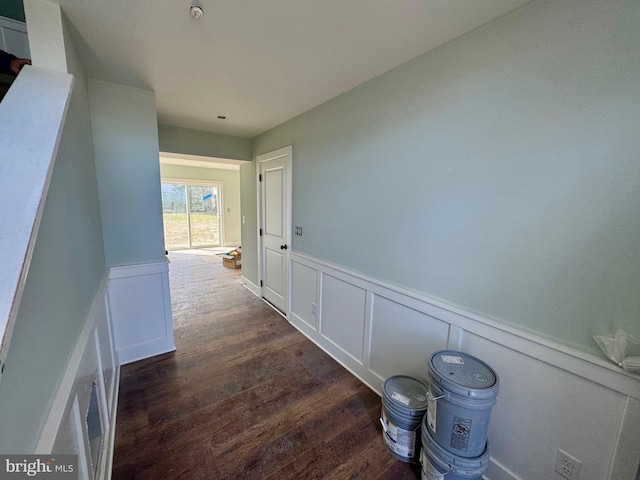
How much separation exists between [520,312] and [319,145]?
2.05 m

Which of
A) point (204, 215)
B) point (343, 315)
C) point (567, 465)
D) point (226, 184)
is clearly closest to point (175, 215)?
point (204, 215)

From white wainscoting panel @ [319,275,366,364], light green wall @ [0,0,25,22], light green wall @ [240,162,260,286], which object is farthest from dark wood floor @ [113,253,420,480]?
light green wall @ [0,0,25,22]

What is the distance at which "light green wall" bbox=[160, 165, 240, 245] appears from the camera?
711 cm

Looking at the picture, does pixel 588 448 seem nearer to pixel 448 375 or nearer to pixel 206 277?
pixel 448 375

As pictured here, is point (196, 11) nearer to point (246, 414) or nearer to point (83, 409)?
point (83, 409)

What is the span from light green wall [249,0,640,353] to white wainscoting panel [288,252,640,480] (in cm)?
10

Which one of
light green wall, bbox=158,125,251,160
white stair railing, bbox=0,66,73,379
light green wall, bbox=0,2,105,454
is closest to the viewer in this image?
white stair railing, bbox=0,66,73,379

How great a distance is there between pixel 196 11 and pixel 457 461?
253 centimetres

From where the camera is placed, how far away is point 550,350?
1164mm

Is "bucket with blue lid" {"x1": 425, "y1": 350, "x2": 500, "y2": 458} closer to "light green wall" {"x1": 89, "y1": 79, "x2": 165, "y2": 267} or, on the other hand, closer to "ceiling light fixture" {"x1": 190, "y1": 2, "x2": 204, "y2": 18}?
"ceiling light fixture" {"x1": 190, "y1": 2, "x2": 204, "y2": 18}

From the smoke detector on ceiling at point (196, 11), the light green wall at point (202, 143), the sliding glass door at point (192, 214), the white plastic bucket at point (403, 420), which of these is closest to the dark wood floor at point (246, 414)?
the white plastic bucket at point (403, 420)

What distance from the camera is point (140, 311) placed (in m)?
2.38

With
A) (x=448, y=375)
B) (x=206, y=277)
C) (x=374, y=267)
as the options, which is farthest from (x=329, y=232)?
(x=206, y=277)

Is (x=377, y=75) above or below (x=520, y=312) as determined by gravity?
above
